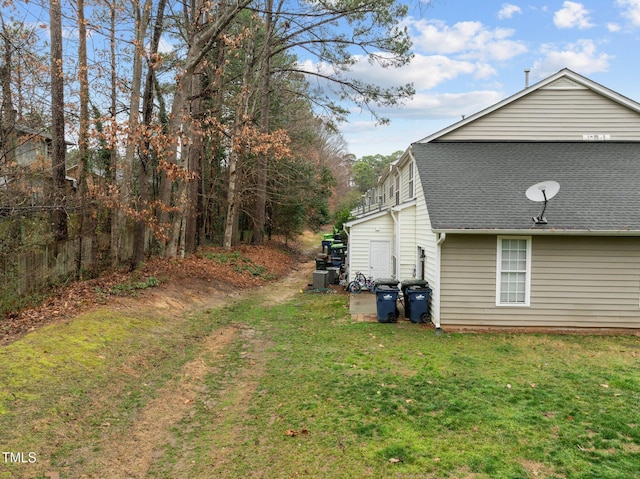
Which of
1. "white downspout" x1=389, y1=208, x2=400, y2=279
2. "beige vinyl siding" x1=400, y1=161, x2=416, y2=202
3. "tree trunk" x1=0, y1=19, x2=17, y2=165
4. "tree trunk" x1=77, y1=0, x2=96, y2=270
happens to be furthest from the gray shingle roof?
"tree trunk" x1=77, y1=0, x2=96, y2=270

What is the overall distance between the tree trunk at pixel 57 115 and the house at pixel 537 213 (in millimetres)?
9959

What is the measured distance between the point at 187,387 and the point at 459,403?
4.13m

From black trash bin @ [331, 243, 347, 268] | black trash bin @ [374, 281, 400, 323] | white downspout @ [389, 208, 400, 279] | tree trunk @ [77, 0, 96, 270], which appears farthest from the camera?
black trash bin @ [331, 243, 347, 268]

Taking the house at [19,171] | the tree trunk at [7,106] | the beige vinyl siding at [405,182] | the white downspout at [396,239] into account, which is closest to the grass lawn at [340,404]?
the house at [19,171]

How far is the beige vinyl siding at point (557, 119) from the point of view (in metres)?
12.8

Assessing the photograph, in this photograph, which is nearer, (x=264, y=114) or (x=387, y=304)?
(x=387, y=304)

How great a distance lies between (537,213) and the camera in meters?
10.2

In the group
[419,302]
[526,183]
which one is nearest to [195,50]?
[419,302]

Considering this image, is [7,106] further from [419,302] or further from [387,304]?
[419,302]

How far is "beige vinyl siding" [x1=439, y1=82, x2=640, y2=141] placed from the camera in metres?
12.8

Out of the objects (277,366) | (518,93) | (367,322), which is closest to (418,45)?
(518,93)

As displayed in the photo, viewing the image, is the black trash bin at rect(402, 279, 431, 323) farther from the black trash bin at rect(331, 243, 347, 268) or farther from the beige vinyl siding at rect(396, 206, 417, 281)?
the black trash bin at rect(331, 243, 347, 268)

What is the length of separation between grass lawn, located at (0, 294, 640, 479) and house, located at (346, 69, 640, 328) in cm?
107

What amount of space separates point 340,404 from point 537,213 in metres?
7.14
